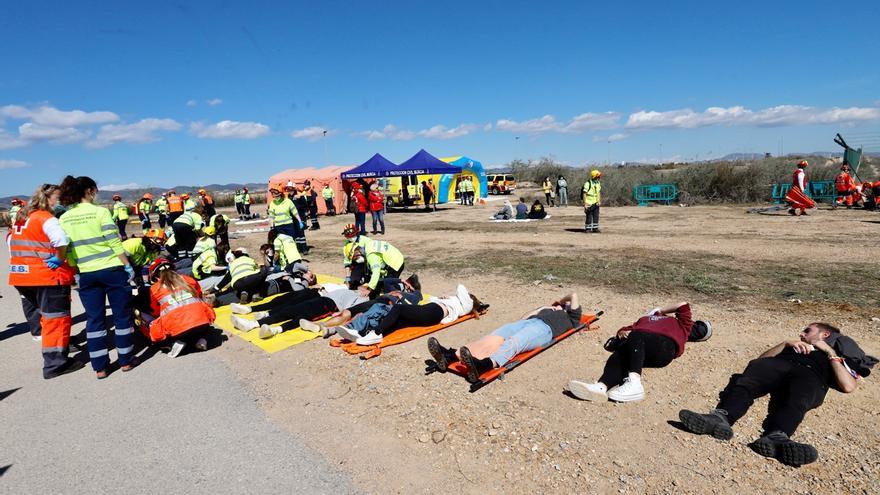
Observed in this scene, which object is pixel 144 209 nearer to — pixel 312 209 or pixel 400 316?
pixel 312 209

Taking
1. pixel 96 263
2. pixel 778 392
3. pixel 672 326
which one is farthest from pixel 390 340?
pixel 778 392

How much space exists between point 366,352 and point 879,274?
24.1ft

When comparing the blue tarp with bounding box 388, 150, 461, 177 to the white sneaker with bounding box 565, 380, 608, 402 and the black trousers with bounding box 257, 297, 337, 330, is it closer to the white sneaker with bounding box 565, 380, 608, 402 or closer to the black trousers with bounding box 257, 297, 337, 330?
the black trousers with bounding box 257, 297, 337, 330

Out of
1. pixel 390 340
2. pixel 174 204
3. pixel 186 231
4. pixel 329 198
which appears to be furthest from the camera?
pixel 329 198

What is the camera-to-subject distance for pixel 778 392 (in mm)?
3320

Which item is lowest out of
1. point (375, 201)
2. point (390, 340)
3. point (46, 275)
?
point (390, 340)

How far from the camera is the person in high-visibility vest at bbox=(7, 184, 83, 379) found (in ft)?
14.9

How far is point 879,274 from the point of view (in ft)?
21.8

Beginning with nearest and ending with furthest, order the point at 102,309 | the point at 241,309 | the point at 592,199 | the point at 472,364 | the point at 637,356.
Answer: the point at 637,356 < the point at 472,364 < the point at 102,309 < the point at 241,309 < the point at 592,199

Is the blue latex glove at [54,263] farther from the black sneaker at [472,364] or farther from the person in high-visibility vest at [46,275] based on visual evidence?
the black sneaker at [472,364]

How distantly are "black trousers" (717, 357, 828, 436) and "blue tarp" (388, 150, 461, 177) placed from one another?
18.9 m

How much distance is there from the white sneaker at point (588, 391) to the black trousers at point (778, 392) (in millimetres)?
770

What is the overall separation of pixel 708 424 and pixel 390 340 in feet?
9.79

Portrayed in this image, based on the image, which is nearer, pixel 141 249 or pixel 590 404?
pixel 590 404
